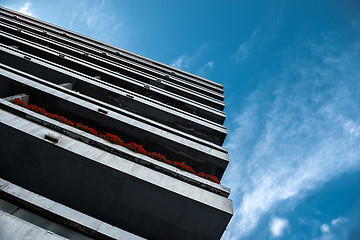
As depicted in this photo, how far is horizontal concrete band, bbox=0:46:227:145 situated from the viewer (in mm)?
17406

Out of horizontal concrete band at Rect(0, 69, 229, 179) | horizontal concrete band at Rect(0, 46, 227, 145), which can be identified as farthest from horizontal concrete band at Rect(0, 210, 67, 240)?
horizontal concrete band at Rect(0, 46, 227, 145)

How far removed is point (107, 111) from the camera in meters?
13.4

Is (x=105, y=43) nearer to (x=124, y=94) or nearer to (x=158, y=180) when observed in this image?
(x=124, y=94)

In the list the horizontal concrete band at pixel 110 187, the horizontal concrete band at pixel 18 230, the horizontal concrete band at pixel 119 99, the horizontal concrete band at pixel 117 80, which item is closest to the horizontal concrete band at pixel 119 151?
the horizontal concrete band at pixel 110 187

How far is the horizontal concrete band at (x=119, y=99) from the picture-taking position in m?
17.4

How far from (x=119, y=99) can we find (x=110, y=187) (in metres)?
9.50

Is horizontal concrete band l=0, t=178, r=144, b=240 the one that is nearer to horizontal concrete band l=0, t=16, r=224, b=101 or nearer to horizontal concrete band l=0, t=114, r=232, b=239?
horizontal concrete band l=0, t=114, r=232, b=239

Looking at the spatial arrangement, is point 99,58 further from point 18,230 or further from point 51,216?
point 18,230

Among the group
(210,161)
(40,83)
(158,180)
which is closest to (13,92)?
(40,83)

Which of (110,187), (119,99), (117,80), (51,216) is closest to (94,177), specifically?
(110,187)

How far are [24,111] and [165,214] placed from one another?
945 cm

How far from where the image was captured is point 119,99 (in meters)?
17.4

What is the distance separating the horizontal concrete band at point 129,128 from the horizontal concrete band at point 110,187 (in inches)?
121

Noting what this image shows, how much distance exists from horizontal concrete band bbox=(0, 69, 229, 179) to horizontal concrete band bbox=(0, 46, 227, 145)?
11.9 feet
